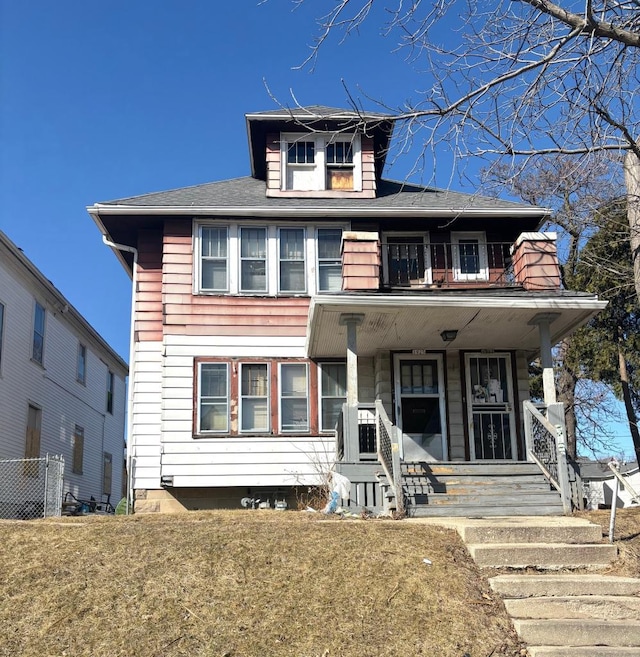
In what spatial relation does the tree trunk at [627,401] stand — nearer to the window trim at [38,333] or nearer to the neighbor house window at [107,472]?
the window trim at [38,333]

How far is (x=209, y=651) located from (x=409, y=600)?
181 centimetres

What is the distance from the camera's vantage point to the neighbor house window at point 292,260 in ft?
48.3

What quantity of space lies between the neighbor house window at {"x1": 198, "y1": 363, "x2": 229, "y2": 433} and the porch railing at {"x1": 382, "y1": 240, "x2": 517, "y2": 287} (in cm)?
356

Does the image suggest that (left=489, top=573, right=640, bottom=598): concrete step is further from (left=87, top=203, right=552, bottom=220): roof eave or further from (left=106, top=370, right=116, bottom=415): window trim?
(left=106, top=370, right=116, bottom=415): window trim

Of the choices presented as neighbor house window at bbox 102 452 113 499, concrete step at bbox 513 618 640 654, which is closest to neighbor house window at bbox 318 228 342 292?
concrete step at bbox 513 618 640 654

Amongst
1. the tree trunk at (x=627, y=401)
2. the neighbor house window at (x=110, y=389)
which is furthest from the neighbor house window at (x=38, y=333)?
the tree trunk at (x=627, y=401)

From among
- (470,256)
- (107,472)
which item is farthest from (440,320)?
(107,472)

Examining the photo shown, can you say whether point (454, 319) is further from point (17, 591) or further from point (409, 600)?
point (17, 591)

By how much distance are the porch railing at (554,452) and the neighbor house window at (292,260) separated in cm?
484

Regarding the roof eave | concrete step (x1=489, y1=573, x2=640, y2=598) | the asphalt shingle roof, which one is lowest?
concrete step (x1=489, y1=573, x2=640, y2=598)

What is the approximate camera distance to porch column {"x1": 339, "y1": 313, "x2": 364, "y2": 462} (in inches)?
458

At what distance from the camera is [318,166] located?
51.5ft

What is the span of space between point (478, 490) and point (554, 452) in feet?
4.17

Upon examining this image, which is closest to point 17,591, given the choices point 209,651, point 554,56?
point 209,651
